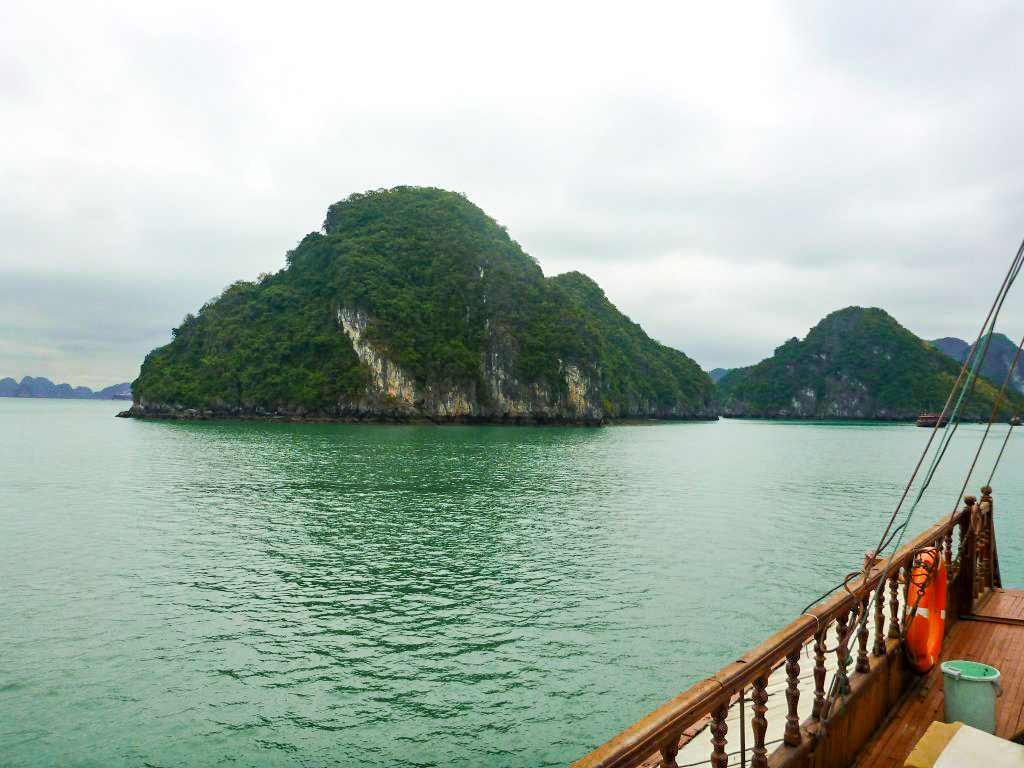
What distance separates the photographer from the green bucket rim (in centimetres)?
456

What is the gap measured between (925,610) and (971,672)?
3.67 feet

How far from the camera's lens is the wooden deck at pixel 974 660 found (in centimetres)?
472

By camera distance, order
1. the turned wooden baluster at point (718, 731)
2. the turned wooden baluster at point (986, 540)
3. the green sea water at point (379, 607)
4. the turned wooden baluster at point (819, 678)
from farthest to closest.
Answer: the green sea water at point (379, 607) < the turned wooden baluster at point (986, 540) < the turned wooden baluster at point (819, 678) < the turned wooden baluster at point (718, 731)

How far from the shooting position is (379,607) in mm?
14172

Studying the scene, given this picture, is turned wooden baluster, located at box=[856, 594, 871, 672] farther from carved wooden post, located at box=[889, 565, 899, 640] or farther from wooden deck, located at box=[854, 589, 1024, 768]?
carved wooden post, located at box=[889, 565, 899, 640]

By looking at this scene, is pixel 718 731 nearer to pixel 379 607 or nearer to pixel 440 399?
pixel 379 607

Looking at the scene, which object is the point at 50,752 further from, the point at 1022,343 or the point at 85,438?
the point at 85,438

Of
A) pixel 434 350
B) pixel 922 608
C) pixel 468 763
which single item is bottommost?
pixel 468 763

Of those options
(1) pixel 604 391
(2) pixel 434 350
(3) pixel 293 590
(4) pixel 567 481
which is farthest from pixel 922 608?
(1) pixel 604 391

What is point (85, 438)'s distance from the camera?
229 ft

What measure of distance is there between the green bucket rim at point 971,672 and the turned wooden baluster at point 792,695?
1714mm

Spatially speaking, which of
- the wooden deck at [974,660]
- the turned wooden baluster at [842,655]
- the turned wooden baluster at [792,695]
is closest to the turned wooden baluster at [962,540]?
the wooden deck at [974,660]

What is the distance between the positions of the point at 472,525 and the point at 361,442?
138 feet

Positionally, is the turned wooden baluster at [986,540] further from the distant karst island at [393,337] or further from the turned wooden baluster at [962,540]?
the distant karst island at [393,337]
